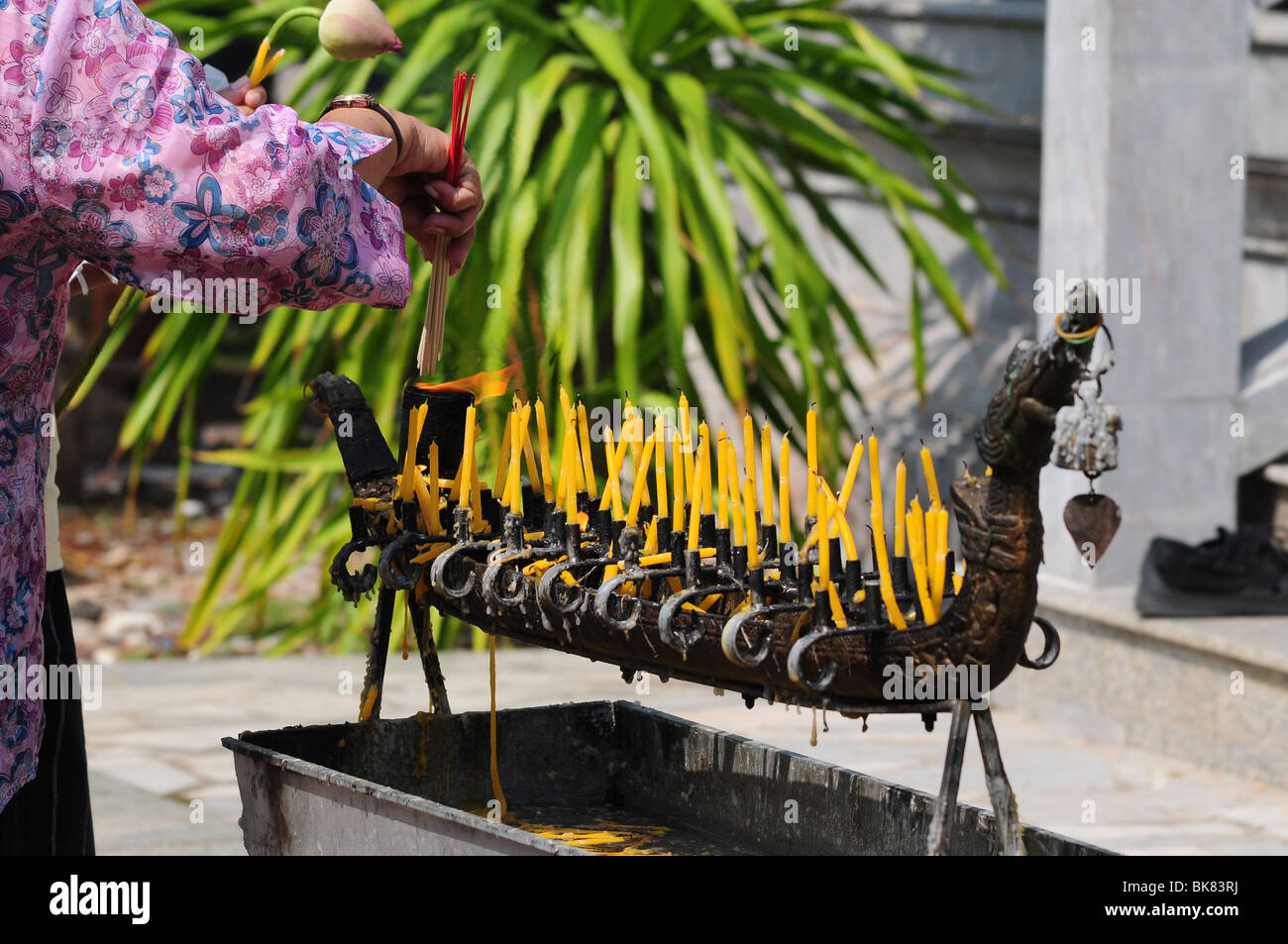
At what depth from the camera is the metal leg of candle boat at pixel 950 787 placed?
135 centimetres

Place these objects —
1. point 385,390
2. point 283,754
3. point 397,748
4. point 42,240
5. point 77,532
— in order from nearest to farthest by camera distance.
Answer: point 42,240, point 283,754, point 397,748, point 385,390, point 77,532

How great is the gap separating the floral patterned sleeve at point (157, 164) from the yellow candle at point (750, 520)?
454 millimetres

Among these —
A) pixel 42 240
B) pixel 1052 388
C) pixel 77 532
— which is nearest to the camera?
pixel 1052 388

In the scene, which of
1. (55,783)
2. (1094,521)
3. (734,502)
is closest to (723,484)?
(734,502)

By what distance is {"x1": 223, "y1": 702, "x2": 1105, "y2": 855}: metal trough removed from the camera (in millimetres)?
1535

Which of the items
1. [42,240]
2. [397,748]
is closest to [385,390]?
[397,748]

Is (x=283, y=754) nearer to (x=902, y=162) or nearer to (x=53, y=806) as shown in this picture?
(x=53, y=806)

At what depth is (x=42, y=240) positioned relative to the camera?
1459mm

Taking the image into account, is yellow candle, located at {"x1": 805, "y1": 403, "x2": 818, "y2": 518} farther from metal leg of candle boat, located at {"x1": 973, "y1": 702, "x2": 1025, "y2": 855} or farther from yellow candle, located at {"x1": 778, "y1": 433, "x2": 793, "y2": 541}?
metal leg of candle boat, located at {"x1": 973, "y1": 702, "x2": 1025, "y2": 855}

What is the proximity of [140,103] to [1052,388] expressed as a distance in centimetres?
76

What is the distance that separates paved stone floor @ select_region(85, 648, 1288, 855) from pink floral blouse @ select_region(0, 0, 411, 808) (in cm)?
183

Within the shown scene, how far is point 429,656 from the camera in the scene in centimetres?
188

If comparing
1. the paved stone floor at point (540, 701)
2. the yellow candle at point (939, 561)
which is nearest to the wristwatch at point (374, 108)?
the yellow candle at point (939, 561)
